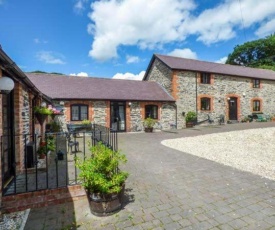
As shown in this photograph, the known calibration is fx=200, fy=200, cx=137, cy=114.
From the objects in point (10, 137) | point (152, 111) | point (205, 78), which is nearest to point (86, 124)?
point (152, 111)

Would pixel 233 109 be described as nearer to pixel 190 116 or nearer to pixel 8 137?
pixel 190 116

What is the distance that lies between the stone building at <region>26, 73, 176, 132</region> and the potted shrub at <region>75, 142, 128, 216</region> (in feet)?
38.9

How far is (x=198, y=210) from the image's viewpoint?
3637 millimetres

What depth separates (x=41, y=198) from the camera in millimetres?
3951

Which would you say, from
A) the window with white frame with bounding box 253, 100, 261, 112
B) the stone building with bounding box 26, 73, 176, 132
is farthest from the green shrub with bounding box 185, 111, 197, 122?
the window with white frame with bounding box 253, 100, 261, 112

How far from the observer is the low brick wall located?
3721 mm

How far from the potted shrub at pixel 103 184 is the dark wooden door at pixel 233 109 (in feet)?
68.0

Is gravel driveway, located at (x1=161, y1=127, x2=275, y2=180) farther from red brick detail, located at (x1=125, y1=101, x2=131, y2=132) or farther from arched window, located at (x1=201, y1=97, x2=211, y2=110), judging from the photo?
arched window, located at (x1=201, y1=97, x2=211, y2=110)

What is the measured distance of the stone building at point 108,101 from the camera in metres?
15.1

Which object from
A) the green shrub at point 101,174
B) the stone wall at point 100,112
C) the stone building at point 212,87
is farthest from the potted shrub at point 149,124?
the green shrub at point 101,174

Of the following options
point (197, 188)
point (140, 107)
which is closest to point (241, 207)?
point (197, 188)

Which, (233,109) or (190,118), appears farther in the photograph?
(233,109)

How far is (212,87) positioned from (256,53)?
33.7m

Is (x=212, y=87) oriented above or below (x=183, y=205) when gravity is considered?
above
